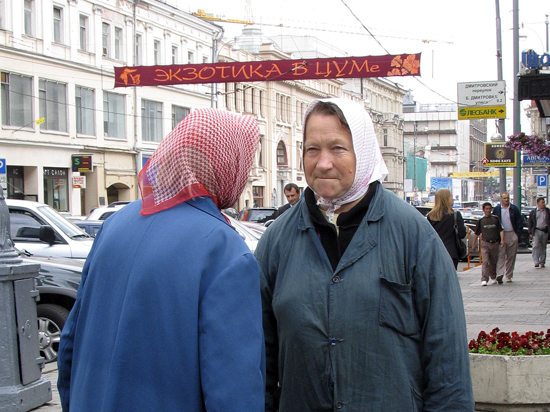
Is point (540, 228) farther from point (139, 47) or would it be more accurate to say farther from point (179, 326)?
point (139, 47)

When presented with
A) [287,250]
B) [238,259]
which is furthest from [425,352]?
[238,259]

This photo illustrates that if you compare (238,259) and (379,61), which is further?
(379,61)

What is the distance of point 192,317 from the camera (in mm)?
2047

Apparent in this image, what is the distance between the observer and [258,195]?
52.2m

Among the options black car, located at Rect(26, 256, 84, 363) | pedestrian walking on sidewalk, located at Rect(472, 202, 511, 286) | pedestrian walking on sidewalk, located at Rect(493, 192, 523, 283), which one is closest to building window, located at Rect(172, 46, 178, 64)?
pedestrian walking on sidewalk, located at Rect(493, 192, 523, 283)

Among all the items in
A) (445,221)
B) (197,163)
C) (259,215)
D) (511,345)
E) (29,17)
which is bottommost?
(511,345)

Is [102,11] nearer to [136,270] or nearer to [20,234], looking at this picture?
[20,234]

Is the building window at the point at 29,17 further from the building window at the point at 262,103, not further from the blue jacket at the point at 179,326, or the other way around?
the blue jacket at the point at 179,326

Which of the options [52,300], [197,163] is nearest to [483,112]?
[52,300]

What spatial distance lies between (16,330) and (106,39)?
31.1 meters

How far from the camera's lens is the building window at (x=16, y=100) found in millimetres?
28250

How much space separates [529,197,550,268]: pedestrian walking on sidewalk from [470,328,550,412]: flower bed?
1414 centimetres

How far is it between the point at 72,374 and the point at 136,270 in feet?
1.70

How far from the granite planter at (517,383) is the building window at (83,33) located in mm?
30983
